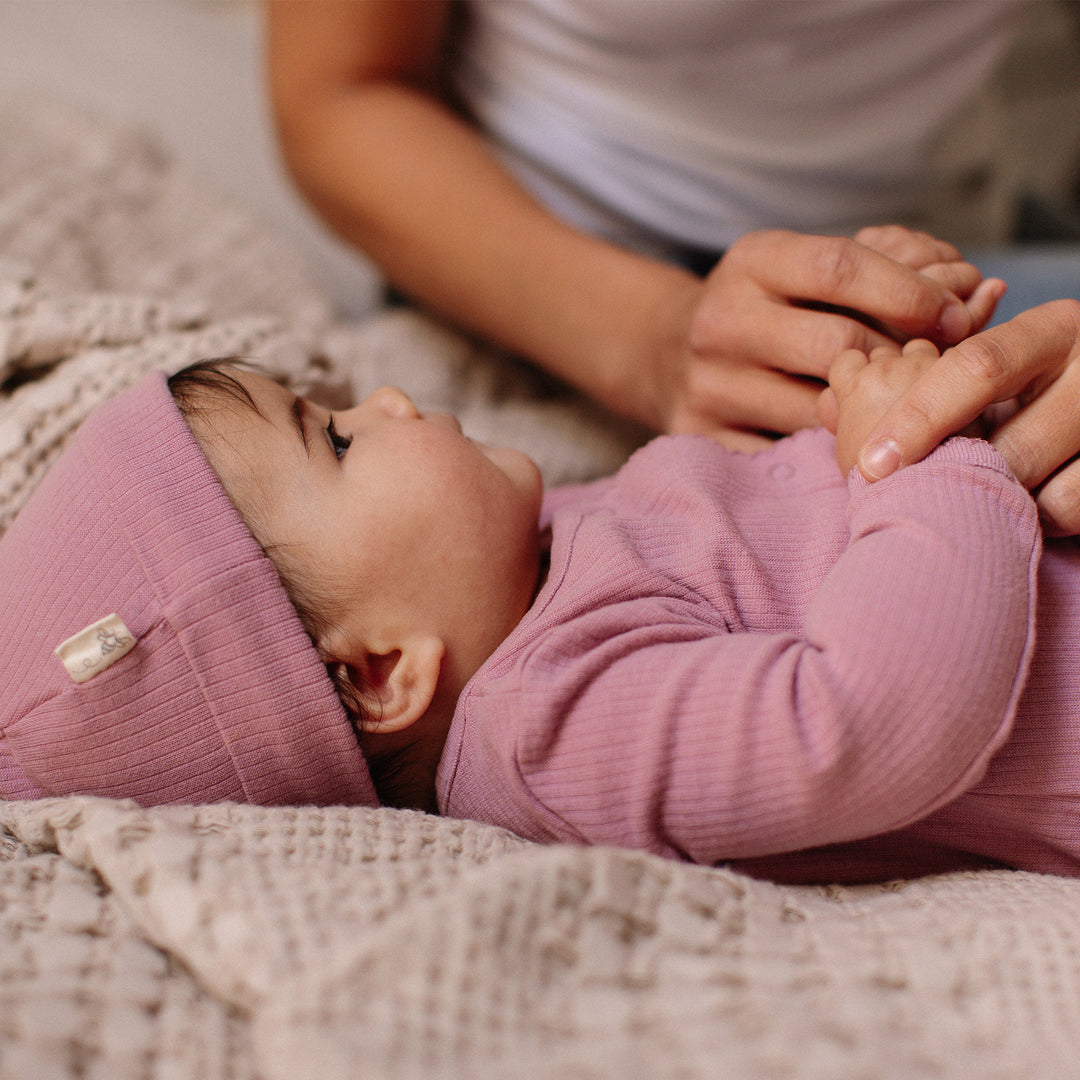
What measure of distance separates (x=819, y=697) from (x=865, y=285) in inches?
13.4

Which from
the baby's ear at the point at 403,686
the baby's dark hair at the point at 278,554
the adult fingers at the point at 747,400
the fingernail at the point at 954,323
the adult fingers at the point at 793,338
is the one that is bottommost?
the baby's ear at the point at 403,686

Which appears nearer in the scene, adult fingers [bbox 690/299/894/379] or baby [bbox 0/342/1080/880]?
baby [bbox 0/342/1080/880]

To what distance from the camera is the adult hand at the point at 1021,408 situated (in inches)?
24.2

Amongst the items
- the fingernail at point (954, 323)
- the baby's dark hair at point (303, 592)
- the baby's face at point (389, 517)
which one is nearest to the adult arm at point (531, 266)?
the fingernail at point (954, 323)

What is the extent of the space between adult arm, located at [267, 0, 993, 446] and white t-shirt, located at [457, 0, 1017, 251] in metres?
0.10

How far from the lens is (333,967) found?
1.43 feet

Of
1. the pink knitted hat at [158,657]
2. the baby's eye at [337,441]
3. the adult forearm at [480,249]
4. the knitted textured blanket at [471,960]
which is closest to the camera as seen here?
the knitted textured blanket at [471,960]

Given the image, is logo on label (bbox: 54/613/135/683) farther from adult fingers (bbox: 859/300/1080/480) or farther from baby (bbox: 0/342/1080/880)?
adult fingers (bbox: 859/300/1080/480)

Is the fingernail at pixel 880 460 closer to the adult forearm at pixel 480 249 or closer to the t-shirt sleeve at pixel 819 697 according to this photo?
the t-shirt sleeve at pixel 819 697

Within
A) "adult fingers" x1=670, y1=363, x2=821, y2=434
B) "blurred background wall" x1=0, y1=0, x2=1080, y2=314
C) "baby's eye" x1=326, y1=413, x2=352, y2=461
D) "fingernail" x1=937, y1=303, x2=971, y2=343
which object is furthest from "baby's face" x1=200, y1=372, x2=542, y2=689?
"blurred background wall" x1=0, y1=0, x2=1080, y2=314

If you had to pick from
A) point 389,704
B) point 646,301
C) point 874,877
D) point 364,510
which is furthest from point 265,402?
point 874,877

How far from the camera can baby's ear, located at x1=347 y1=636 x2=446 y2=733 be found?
696 millimetres

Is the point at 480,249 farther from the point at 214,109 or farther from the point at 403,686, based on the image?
the point at 214,109

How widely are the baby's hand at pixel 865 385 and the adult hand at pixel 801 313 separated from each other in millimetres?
28
